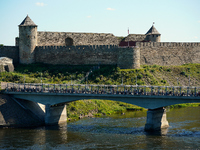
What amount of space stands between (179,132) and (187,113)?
759 inches

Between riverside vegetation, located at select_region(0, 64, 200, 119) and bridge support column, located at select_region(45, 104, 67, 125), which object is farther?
riverside vegetation, located at select_region(0, 64, 200, 119)

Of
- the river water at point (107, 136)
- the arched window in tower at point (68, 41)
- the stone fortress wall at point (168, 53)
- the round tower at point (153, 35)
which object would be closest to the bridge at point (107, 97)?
the river water at point (107, 136)

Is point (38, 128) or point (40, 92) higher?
point (40, 92)

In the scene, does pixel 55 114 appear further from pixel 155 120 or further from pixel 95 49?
pixel 95 49

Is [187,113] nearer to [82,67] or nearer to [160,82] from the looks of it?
[160,82]

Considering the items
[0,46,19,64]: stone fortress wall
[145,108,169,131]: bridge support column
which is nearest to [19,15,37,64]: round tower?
[0,46,19,64]: stone fortress wall

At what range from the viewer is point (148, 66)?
111 metres

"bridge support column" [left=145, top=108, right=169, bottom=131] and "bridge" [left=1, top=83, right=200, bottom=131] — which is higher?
"bridge" [left=1, top=83, right=200, bottom=131]

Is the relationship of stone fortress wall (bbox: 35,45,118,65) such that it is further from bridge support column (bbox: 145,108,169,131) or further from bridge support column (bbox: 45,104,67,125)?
bridge support column (bbox: 145,108,169,131)

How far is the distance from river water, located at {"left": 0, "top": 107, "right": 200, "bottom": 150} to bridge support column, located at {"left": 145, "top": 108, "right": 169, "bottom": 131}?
127 centimetres

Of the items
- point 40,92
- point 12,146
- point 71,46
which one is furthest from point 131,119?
point 71,46

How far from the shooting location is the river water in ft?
218

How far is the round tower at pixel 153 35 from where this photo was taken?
118m

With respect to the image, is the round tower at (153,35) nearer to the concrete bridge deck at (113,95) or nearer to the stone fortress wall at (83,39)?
the stone fortress wall at (83,39)
